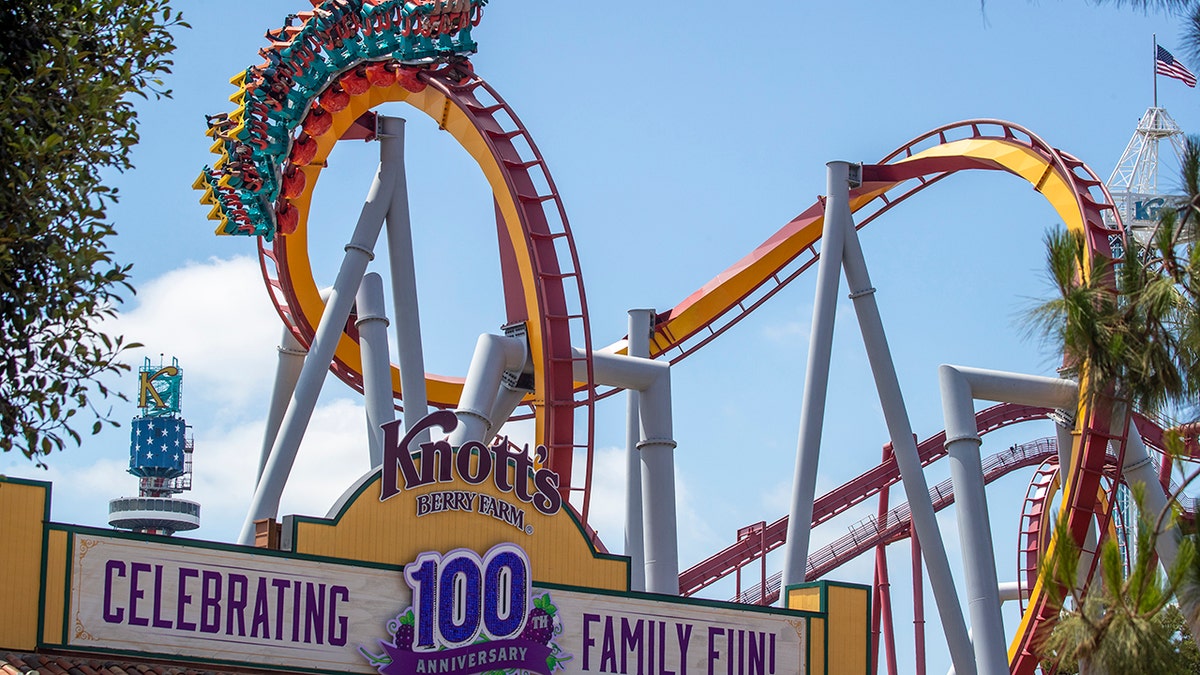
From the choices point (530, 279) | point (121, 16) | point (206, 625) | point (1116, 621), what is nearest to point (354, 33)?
point (530, 279)

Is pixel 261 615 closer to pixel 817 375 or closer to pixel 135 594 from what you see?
pixel 135 594

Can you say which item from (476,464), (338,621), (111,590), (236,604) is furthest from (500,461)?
(111,590)

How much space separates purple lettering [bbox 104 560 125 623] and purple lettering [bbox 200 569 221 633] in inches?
24.4

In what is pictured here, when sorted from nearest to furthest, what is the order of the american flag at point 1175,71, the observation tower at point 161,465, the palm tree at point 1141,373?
the palm tree at point 1141,373 → the american flag at point 1175,71 → the observation tower at point 161,465

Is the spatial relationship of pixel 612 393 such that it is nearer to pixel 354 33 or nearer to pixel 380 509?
pixel 354 33

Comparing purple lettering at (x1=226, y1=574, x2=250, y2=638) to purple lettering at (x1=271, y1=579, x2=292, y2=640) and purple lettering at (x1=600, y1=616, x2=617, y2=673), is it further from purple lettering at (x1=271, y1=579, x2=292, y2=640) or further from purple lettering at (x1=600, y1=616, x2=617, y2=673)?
purple lettering at (x1=600, y1=616, x2=617, y2=673)

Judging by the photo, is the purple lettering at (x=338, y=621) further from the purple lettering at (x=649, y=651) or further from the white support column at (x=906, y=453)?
the white support column at (x=906, y=453)

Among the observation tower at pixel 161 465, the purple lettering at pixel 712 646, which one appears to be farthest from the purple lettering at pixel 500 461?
the observation tower at pixel 161 465

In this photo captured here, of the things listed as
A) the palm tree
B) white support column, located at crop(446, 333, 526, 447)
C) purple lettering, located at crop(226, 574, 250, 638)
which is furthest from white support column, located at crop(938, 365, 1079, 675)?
the palm tree

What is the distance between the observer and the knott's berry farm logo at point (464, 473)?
14891mm

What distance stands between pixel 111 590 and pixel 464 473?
3130 millimetres

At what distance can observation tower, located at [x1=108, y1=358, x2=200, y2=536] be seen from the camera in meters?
66.2

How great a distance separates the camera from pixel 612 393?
79.0ft

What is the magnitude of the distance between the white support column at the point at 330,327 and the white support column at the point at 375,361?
0.18 metres
